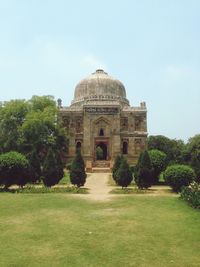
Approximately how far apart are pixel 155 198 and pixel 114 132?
26020 mm

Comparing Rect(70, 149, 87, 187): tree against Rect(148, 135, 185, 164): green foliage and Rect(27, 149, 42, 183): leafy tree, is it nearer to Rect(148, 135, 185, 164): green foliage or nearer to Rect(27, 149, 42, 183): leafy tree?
Rect(27, 149, 42, 183): leafy tree

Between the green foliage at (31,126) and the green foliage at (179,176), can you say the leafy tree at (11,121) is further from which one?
the green foliage at (179,176)

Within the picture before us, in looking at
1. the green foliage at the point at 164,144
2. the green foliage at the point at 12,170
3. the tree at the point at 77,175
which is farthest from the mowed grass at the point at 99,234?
the green foliage at the point at 164,144

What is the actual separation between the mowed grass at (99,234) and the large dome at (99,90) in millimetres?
32924

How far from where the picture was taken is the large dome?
49344 millimetres

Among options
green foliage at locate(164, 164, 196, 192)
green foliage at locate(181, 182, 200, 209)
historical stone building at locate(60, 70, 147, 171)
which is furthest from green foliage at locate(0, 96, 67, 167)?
green foliage at locate(181, 182, 200, 209)

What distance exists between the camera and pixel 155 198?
19.2 meters

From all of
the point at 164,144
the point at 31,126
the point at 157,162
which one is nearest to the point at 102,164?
the point at 31,126

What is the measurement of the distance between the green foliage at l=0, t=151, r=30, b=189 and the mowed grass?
6.30 metres

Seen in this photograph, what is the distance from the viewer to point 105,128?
45.4 metres

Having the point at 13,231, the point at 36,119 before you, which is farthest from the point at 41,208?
the point at 36,119

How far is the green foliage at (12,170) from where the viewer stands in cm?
2350

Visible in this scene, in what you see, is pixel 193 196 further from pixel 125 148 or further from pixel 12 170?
pixel 125 148

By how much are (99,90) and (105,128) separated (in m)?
6.69
